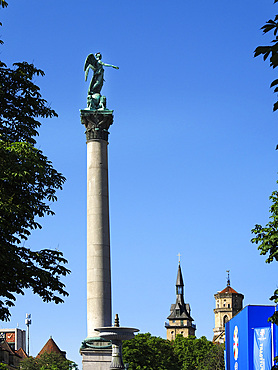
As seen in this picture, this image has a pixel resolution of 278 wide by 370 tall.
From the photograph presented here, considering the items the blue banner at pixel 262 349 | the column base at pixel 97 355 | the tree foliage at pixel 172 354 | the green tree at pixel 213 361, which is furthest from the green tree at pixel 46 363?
the column base at pixel 97 355

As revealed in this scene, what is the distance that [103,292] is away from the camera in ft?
137

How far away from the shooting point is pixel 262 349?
4184 cm

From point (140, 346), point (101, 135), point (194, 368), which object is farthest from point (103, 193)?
point (194, 368)

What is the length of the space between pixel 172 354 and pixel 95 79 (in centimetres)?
9285

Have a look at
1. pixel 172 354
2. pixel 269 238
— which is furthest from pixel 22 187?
pixel 172 354

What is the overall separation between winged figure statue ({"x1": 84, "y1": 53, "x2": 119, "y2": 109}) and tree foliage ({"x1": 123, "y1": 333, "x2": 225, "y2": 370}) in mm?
57174

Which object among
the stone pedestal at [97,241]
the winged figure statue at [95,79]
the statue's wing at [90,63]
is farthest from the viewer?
the statue's wing at [90,63]

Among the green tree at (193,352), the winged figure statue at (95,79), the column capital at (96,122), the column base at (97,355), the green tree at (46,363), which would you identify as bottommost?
the column base at (97,355)

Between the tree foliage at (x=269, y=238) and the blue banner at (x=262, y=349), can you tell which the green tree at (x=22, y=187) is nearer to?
the tree foliage at (x=269, y=238)

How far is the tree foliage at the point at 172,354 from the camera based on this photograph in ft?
338

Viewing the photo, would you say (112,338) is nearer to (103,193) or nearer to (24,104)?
(103,193)

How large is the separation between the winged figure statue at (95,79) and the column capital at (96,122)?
55cm

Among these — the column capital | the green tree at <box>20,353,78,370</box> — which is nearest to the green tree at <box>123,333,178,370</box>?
the green tree at <box>20,353,78,370</box>

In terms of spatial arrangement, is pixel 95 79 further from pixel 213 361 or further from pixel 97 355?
pixel 213 361
